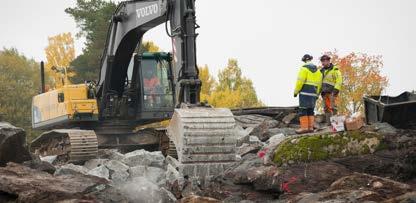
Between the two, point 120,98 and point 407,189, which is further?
point 120,98

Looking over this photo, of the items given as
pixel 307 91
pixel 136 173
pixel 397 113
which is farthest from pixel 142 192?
pixel 307 91

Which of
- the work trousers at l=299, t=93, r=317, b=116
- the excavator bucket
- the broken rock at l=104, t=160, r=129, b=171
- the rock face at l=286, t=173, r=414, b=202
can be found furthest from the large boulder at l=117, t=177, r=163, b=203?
the work trousers at l=299, t=93, r=317, b=116

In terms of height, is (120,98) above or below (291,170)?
above

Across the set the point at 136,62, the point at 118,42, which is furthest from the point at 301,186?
the point at 136,62

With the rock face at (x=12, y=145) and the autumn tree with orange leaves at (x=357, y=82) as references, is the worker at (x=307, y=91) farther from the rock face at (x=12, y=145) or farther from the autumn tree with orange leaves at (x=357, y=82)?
the autumn tree with orange leaves at (x=357, y=82)

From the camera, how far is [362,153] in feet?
34.6

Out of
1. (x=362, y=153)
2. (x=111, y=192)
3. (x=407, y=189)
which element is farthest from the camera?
(x=362, y=153)

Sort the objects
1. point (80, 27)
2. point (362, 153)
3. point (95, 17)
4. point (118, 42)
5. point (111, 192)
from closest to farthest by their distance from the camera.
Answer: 1. point (111, 192)
2. point (362, 153)
3. point (118, 42)
4. point (95, 17)
5. point (80, 27)

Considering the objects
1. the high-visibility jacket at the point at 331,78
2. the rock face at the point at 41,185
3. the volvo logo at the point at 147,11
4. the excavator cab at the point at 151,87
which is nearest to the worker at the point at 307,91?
the high-visibility jacket at the point at 331,78

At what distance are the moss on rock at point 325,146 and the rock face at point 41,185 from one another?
250 centimetres

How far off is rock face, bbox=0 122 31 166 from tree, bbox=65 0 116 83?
34.4 metres

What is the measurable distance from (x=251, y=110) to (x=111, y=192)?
1351 cm

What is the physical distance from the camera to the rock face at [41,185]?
8.91m

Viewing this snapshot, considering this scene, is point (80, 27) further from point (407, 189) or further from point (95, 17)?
point (407, 189)
